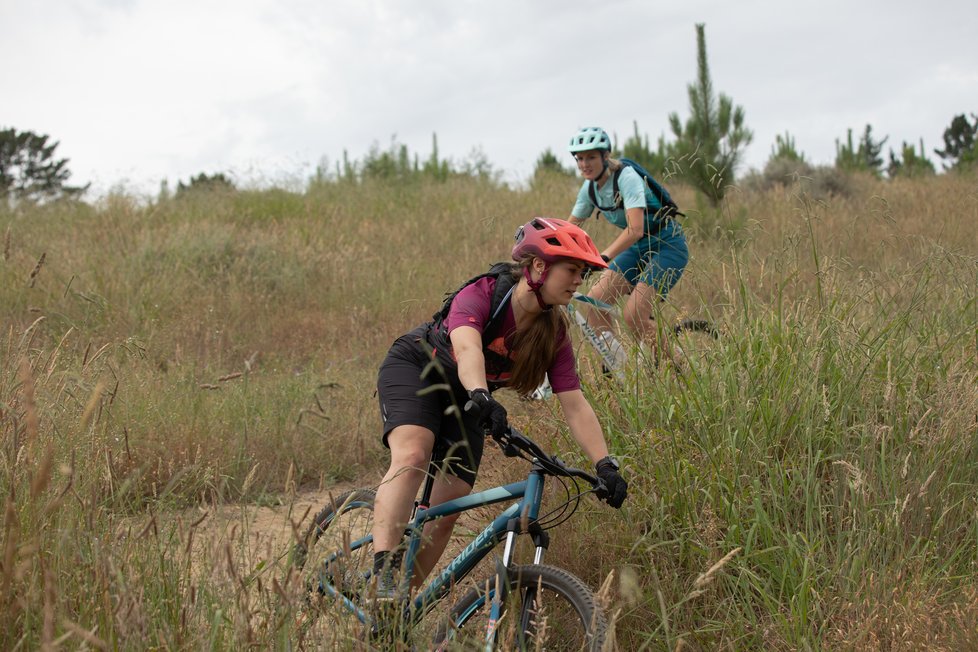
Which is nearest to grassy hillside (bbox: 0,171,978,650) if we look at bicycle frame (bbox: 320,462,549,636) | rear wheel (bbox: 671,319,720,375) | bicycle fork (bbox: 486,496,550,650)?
rear wheel (bbox: 671,319,720,375)

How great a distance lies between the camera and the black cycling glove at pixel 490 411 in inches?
120

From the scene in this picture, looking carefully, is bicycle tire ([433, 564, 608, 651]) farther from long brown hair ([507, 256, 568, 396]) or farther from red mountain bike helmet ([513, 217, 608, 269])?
red mountain bike helmet ([513, 217, 608, 269])

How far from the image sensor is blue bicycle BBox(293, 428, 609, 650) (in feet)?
8.73

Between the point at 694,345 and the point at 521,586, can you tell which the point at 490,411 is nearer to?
Answer: the point at 521,586

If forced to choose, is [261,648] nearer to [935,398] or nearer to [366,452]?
[935,398]

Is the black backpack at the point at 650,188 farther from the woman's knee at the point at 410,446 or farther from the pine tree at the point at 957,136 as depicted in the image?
the pine tree at the point at 957,136

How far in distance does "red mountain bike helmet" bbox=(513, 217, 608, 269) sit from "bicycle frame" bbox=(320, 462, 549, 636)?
0.80 meters

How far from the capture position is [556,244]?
349cm

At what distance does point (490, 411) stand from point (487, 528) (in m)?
0.64

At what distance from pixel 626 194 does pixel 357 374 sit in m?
2.80

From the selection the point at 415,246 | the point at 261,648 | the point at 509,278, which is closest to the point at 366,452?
the point at 509,278

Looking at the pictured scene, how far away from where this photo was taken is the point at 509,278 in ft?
12.1

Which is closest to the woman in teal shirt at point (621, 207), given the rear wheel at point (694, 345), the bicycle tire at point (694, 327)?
the bicycle tire at point (694, 327)

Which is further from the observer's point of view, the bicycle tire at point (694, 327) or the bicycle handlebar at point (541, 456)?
the bicycle tire at point (694, 327)
